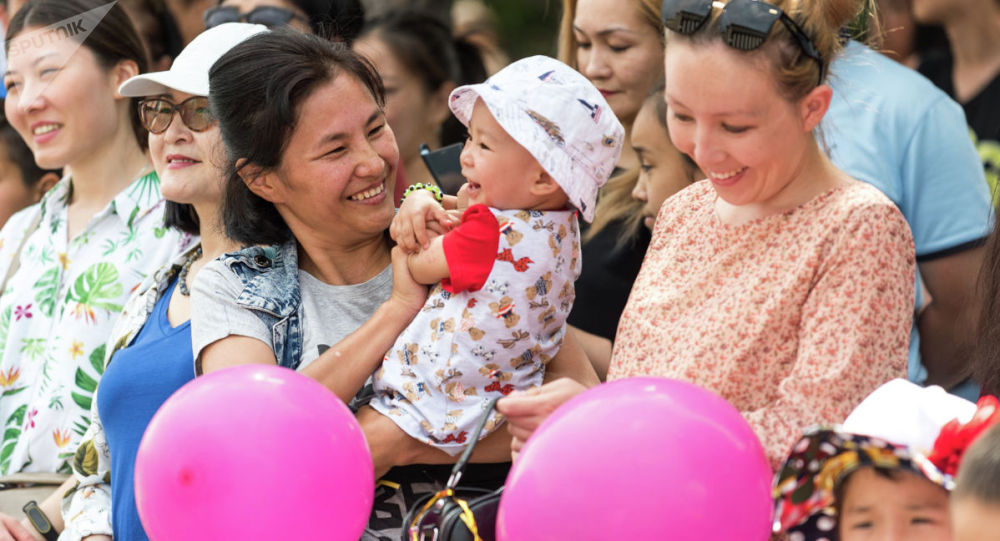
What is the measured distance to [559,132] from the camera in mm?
2289

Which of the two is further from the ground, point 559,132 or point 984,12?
point 559,132

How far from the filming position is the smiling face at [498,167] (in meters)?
2.28

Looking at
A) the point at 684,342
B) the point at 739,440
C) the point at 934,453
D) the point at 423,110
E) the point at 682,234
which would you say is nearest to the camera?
the point at 934,453

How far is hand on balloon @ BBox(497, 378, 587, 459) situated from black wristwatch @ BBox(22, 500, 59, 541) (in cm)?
156

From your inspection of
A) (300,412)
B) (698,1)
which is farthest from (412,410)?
(698,1)

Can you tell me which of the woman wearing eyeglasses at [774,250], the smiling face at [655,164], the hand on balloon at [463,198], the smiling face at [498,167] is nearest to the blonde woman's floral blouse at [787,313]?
the woman wearing eyeglasses at [774,250]

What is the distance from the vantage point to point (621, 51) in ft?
11.0

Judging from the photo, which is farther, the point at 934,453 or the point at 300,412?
the point at 300,412

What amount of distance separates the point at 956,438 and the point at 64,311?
8.40ft

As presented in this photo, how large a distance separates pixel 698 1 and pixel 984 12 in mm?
2114

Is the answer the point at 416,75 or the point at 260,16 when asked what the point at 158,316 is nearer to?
the point at 260,16

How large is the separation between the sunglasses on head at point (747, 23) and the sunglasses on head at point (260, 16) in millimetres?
2084

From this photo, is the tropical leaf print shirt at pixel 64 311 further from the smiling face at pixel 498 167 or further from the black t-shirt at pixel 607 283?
the smiling face at pixel 498 167

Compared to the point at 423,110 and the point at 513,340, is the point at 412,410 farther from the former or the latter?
the point at 423,110
